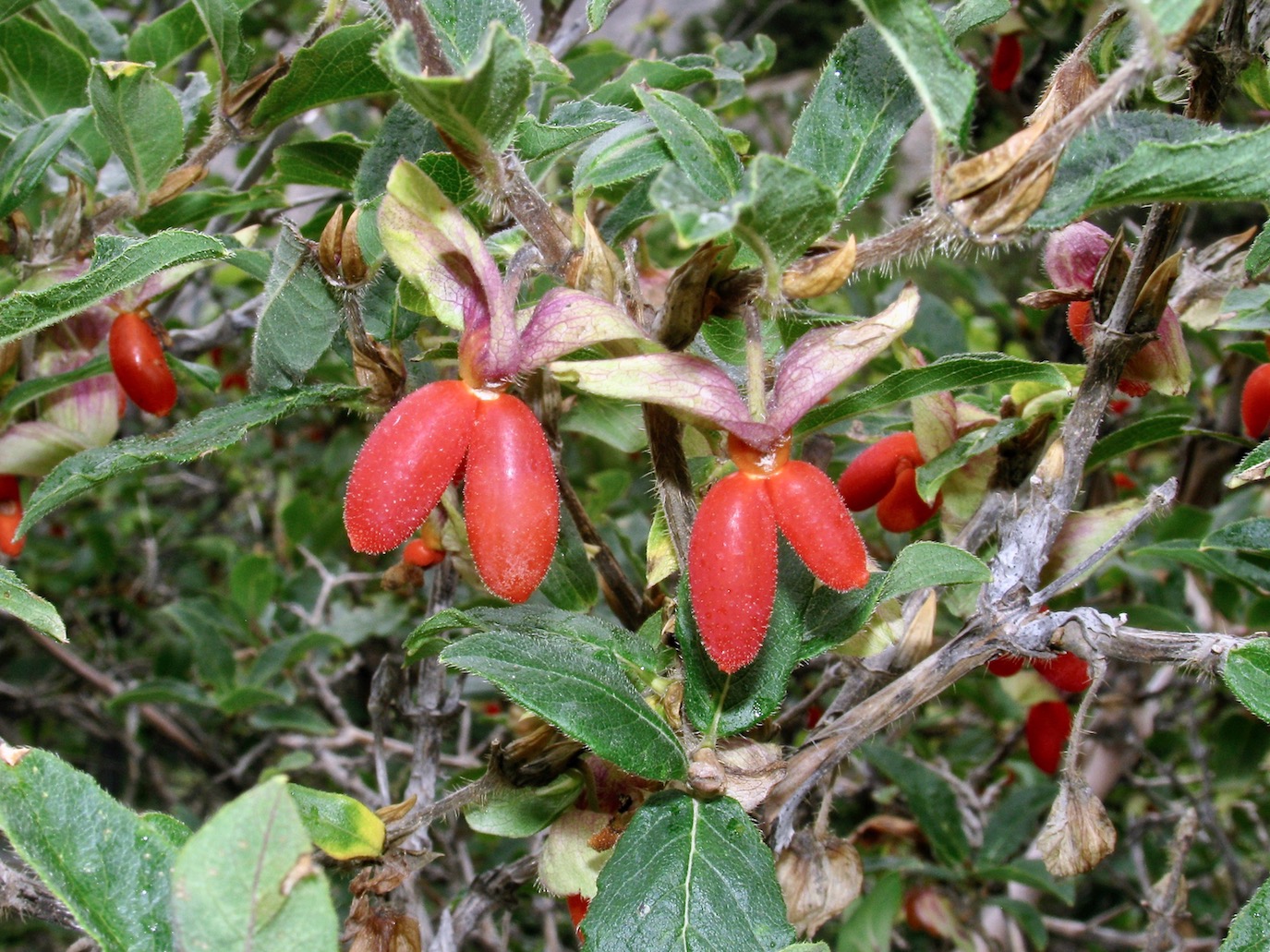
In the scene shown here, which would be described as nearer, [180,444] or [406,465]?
[406,465]

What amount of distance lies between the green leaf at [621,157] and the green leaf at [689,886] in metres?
0.46

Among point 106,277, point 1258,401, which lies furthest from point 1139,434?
point 106,277

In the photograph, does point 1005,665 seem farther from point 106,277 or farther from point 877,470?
point 106,277

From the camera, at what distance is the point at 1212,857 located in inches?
91.6

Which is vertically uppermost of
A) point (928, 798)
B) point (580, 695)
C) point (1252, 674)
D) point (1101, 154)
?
point (1101, 154)

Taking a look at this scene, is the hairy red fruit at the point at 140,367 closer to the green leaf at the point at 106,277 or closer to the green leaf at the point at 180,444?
the green leaf at the point at 180,444

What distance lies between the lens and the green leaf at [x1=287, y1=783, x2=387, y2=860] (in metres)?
0.81

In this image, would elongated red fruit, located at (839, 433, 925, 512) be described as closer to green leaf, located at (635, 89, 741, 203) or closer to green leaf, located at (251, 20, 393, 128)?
green leaf, located at (635, 89, 741, 203)

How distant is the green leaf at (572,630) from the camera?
830mm

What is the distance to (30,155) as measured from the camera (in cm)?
104

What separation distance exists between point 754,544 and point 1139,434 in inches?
26.1

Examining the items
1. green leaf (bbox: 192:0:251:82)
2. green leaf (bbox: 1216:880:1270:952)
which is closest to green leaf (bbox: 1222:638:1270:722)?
green leaf (bbox: 1216:880:1270:952)

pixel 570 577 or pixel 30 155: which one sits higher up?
pixel 30 155

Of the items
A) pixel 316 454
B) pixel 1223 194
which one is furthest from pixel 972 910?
pixel 316 454
